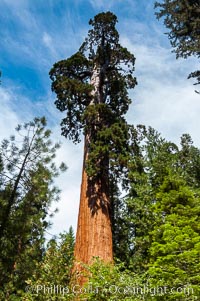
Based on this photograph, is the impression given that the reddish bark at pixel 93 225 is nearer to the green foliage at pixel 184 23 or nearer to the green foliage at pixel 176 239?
the green foliage at pixel 176 239

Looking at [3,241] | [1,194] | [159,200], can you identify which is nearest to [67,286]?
[3,241]

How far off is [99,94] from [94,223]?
5.02 meters

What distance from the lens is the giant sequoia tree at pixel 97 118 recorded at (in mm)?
7691

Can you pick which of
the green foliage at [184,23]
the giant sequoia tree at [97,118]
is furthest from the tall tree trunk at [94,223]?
the green foliage at [184,23]

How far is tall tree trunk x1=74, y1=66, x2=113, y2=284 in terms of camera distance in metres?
7.27

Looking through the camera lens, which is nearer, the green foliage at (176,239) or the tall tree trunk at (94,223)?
the green foliage at (176,239)

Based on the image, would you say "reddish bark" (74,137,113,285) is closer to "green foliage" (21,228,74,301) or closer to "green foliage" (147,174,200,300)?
"green foliage" (21,228,74,301)

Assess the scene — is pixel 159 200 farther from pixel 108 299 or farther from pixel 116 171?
pixel 108 299

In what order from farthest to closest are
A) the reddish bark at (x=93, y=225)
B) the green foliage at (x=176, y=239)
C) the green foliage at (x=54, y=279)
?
the reddish bark at (x=93, y=225)
the green foliage at (x=176, y=239)
the green foliage at (x=54, y=279)

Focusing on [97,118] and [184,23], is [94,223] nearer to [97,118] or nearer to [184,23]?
[97,118]

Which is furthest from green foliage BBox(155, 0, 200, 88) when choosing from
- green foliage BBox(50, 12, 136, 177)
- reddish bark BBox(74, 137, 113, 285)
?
reddish bark BBox(74, 137, 113, 285)

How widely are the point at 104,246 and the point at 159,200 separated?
281 centimetres

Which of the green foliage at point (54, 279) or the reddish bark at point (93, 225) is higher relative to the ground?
the reddish bark at point (93, 225)

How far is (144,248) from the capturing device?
356 inches
